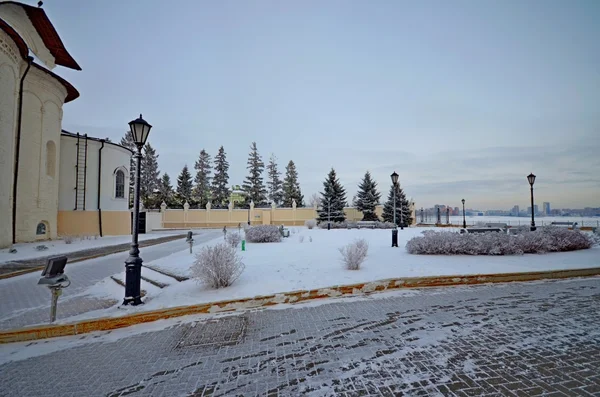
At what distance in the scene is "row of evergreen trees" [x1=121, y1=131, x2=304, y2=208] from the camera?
43.0 meters

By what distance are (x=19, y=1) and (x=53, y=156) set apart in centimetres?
830

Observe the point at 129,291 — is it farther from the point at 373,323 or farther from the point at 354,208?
the point at 354,208

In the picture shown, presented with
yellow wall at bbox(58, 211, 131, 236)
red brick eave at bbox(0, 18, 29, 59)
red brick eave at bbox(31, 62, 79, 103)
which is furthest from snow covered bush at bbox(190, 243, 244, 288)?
red brick eave at bbox(31, 62, 79, 103)

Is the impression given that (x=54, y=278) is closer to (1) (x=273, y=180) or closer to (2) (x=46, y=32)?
(2) (x=46, y=32)

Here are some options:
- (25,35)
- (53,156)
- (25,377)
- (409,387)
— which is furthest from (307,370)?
(25,35)

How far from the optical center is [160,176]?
44.5 meters

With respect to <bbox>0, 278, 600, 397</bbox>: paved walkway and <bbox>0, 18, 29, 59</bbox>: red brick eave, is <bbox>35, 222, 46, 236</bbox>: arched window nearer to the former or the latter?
<bbox>0, 18, 29, 59</bbox>: red brick eave

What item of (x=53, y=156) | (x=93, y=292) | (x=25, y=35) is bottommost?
(x=93, y=292)

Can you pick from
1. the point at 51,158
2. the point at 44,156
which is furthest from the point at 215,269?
the point at 51,158

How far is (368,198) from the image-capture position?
37219 millimetres

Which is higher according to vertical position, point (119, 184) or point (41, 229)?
point (119, 184)

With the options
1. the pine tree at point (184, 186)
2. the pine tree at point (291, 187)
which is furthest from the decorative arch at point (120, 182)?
the pine tree at point (291, 187)

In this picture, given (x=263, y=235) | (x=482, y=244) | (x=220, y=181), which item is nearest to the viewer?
(x=482, y=244)

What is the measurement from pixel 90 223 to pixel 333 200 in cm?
2592
